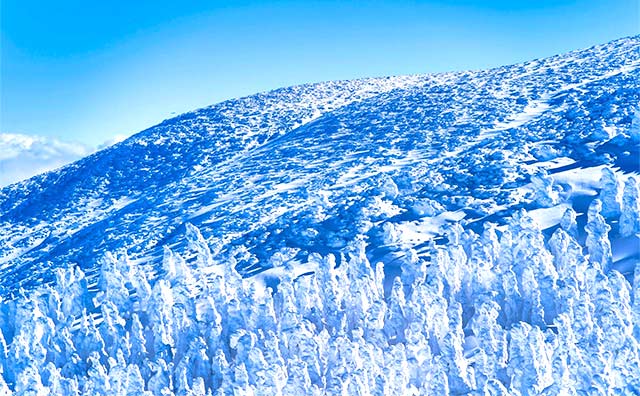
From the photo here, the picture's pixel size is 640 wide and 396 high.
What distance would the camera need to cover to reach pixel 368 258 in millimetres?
55844

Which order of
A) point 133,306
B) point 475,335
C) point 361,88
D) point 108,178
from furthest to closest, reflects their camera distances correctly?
1. point 361,88
2. point 108,178
3. point 133,306
4. point 475,335

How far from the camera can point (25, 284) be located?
7019cm

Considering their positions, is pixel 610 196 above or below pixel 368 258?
above

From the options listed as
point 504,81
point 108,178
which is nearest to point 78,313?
point 108,178

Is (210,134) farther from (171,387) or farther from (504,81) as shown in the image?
(171,387)

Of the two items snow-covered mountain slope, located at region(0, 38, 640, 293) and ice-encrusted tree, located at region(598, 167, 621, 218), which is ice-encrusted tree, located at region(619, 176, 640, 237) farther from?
snow-covered mountain slope, located at region(0, 38, 640, 293)

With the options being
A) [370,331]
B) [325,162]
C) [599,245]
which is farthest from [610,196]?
[325,162]

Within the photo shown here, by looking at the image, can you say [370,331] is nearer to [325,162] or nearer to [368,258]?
[368,258]

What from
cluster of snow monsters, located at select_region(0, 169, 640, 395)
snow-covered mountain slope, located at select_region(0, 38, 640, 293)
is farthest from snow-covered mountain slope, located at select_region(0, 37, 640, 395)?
snow-covered mountain slope, located at select_region(0, 38, 640, 293)

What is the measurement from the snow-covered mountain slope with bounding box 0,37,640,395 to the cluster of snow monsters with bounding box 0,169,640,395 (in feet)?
0.44

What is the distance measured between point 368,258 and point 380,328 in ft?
44.8

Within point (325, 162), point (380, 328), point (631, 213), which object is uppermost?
point (325, 162)

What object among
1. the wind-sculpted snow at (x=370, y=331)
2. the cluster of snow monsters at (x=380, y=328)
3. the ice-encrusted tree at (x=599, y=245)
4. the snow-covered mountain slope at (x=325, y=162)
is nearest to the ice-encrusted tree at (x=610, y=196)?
the cluster of snow monsters at (x=380, y=328)

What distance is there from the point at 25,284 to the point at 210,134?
195ft
